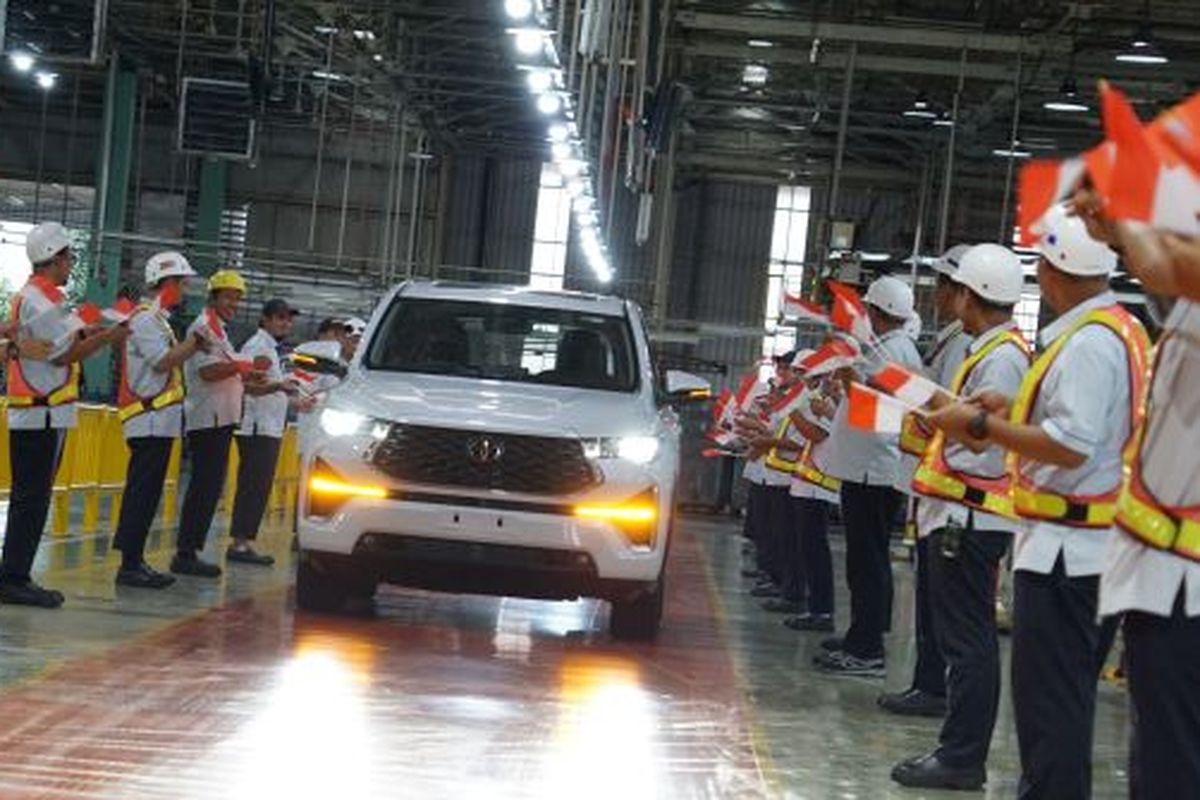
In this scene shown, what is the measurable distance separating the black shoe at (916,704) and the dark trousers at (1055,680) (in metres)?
3.47

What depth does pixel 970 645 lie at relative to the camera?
703 centimetres

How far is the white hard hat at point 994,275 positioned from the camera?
748cm

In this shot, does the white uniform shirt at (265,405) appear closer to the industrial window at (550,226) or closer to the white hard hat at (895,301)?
the white hard hat at (895,301)

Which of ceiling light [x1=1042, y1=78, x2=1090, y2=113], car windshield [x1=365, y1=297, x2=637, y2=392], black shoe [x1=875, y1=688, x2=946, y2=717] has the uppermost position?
ceiling light [x1=1042, y1=78, x2=1090, y2=113]

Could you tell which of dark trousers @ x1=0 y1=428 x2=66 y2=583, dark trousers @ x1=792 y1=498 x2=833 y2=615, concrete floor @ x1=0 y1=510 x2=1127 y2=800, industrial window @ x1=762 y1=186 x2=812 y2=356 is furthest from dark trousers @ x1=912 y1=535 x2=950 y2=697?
industrial window @ x1=762 y1=186 x2=812 y2=356

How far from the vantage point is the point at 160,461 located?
11297mm

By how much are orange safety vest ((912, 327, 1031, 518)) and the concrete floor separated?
109 cm

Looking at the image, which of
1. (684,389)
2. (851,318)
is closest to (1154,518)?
(851,318)

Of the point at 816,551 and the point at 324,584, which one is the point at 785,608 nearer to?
the point at 816,551

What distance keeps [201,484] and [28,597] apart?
2.57 m

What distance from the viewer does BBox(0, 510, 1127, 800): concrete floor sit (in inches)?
252

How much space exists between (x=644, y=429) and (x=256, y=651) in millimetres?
2461

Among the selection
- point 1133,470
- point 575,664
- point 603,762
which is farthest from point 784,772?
point 1133,470

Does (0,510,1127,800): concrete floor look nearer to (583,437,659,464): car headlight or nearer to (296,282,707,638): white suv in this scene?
(296,282,707,638): white suv
